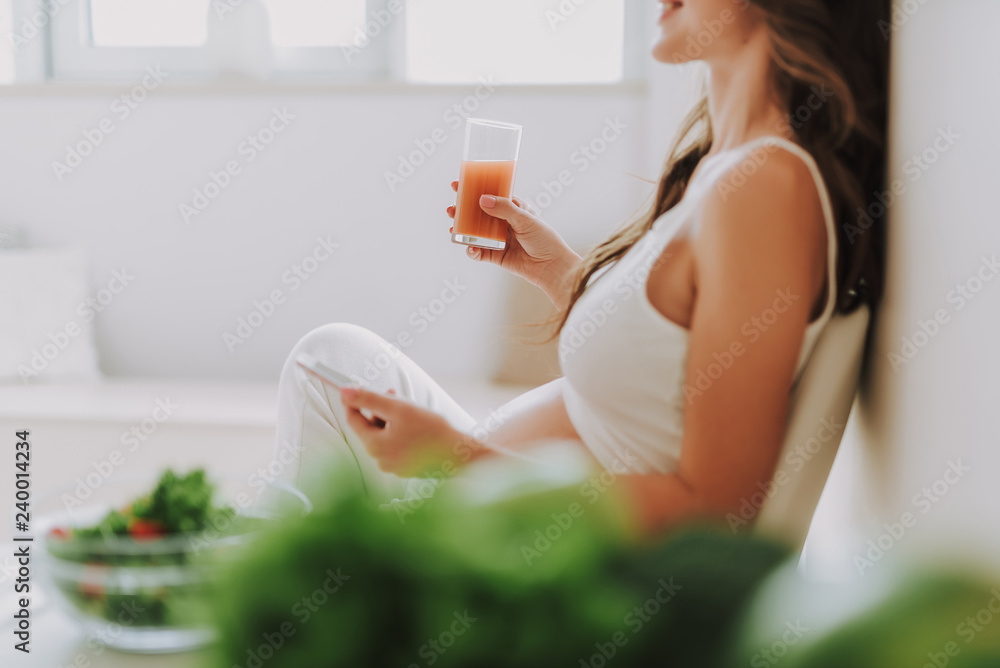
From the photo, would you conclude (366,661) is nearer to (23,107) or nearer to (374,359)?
(374,359)

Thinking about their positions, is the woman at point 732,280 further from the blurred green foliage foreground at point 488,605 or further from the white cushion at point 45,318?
the white cushion at point 45,318

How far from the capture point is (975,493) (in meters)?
0.59

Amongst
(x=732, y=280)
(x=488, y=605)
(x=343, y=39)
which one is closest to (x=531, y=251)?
(x=732, y=280)

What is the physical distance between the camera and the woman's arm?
2.64 ft

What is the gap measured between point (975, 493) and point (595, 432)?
0.42 metres

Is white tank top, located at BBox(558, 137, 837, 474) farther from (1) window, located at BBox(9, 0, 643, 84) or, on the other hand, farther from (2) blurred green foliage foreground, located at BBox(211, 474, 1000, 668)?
(1) window, located at BBox(9, 0, 643, 84)

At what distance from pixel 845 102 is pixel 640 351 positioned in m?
0.31

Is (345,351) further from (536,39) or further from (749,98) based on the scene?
(536,39)

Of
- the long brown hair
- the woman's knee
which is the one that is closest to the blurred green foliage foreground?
the long brown hair

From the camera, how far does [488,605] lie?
0.63 ft

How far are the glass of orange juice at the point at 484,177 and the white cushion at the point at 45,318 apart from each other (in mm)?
1923

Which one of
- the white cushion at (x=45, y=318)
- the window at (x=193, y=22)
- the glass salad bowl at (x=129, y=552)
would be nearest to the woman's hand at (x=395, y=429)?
the glass salad bowl at (x=129, y=552)

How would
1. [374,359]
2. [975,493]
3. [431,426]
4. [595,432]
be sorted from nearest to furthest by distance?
[975,493] → [431,426] → [595,432] → [374,359]

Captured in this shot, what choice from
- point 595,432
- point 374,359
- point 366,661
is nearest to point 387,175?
point 374,359
